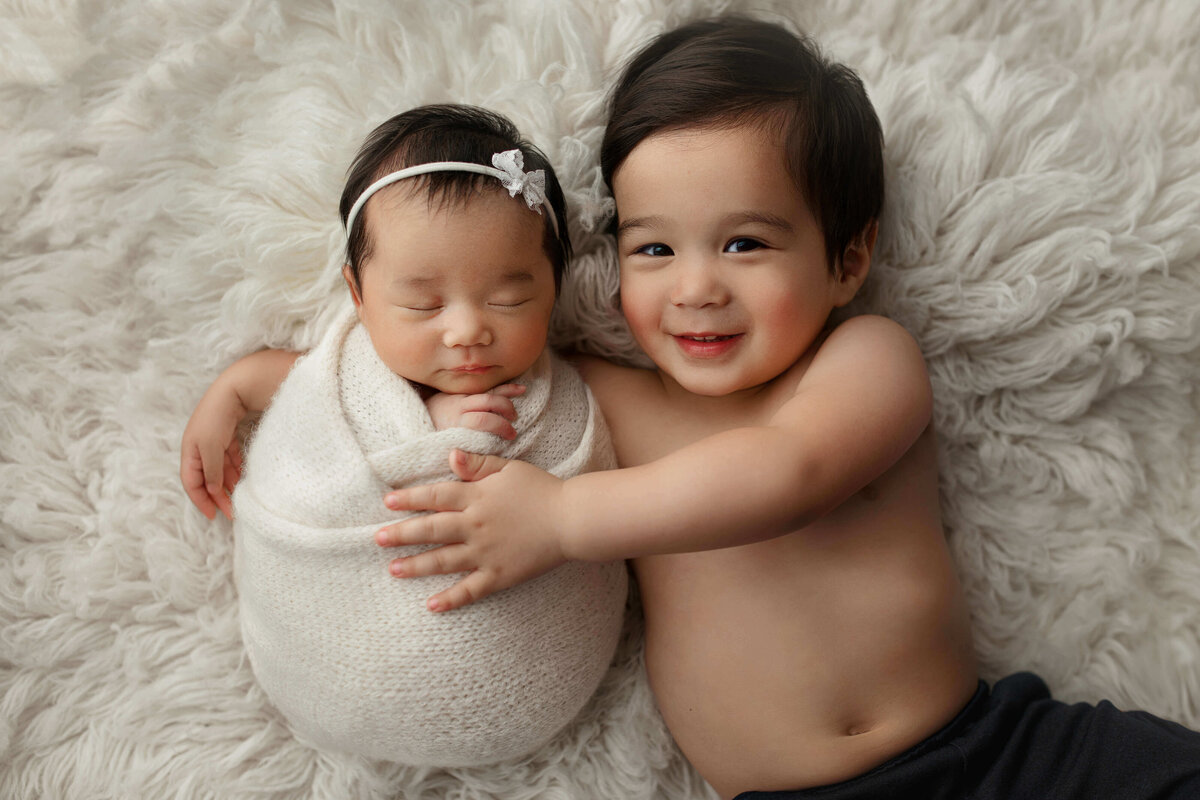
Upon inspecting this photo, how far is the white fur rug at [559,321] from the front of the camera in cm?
131

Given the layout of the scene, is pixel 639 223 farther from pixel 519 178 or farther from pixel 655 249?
pixel 519 178

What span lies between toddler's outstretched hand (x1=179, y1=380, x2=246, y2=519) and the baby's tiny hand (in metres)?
0.34

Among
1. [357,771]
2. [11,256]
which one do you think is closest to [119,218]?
[11,256]

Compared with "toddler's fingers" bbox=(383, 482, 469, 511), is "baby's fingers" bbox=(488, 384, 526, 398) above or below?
above

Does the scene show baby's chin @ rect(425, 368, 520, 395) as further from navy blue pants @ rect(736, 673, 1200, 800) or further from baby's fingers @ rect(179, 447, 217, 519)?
navy blue pants @ rect(736, 673, 1200, 800)

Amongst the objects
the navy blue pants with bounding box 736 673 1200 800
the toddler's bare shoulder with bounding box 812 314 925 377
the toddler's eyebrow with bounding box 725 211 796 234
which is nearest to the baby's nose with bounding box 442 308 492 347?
the toddler's eyebrow with bounding box 725 211 796 234

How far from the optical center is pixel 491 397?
1.20 m

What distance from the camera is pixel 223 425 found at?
1.33 metres

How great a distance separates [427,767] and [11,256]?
1012mm

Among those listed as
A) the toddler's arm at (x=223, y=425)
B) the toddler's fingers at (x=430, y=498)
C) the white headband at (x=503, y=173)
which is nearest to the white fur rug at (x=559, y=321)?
the toddler's arm at (x=223, y=425)

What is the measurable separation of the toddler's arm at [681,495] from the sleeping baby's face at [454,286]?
0.14 metres

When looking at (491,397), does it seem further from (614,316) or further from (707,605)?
(707,605)

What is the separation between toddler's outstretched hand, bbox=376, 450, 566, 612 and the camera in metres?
1.13

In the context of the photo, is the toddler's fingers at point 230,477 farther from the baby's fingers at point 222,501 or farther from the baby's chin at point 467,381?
the baby's chin at point 467,381
